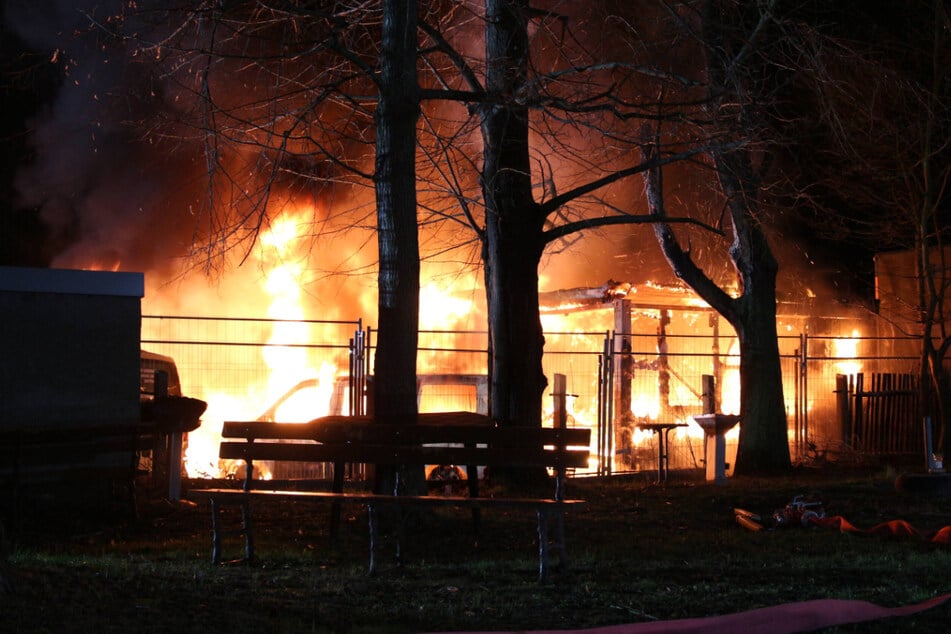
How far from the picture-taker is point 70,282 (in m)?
10.3

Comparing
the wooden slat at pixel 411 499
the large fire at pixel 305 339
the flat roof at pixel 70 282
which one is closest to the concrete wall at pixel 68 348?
the flat roof at pixel 70 282

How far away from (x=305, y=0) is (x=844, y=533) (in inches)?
307

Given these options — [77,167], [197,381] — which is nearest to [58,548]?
[197,381]

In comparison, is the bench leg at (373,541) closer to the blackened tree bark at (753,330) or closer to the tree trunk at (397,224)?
the tree trunk at (397,224)

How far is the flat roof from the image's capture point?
1008 cm

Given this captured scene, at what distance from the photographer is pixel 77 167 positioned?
24.3 meters

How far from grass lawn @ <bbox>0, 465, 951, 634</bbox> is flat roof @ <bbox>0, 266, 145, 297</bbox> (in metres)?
2.16

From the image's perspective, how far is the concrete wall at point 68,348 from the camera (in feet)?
33.0

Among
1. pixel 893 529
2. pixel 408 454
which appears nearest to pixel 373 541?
pixel 408 454

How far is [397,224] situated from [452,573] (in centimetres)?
328

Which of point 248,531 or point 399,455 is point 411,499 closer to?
point 399,455

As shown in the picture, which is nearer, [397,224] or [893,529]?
[893,529]

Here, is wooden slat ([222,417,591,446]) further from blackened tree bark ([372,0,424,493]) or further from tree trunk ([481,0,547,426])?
tree trunk ([481,0,547,426])

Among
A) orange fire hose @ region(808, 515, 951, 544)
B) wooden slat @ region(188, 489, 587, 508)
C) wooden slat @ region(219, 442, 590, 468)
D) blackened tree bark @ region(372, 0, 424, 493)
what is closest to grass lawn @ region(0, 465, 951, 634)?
orange fire hose @ region(808, 515, 951, 544)
